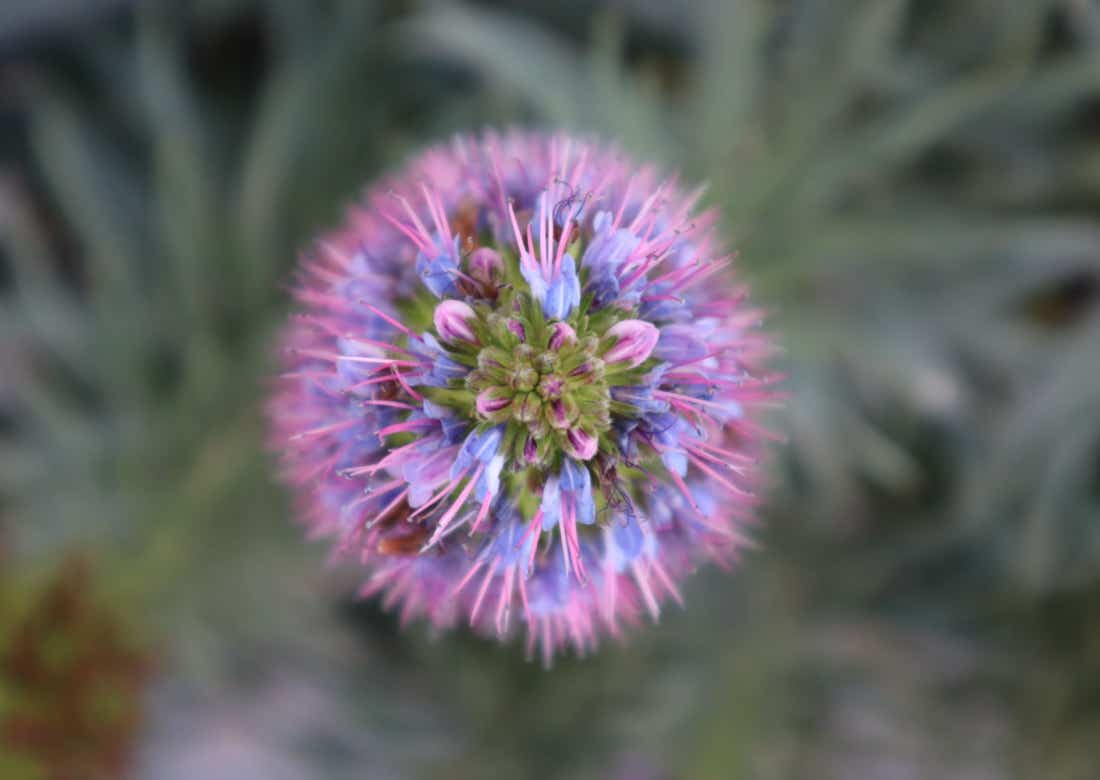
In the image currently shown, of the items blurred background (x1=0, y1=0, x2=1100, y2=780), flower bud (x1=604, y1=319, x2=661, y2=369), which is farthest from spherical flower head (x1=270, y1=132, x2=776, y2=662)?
blurred background (x1=0, y1=0, x2=1100, y2=780)

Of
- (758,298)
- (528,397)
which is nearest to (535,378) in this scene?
(528,397)

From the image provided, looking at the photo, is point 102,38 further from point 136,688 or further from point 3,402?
point 136,688

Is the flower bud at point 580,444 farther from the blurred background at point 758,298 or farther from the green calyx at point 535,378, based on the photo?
the blurred background at point 758,298

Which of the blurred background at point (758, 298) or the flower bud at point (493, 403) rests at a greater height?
the blurred background at point (758, 298)

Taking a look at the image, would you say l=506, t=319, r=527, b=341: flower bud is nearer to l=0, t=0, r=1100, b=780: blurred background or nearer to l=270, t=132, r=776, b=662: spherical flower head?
l=270, t=132, r=776, b=662: spherical flower head

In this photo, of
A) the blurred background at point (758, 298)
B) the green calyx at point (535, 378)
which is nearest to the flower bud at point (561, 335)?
the green calyx at point (535, 378)

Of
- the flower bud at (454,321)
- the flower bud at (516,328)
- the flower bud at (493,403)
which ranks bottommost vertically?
the flower bud at (493,403)

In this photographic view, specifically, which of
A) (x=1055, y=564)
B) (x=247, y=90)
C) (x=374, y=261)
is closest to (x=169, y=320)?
(x=247, y=90)

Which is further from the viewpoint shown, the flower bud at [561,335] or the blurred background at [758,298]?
the blurred background at [758,298]
